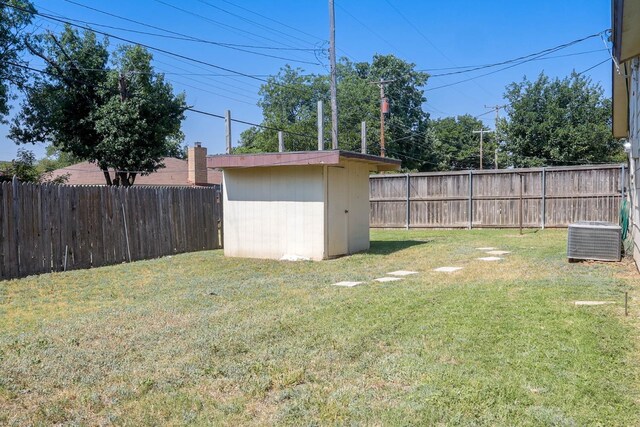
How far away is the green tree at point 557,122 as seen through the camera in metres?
24.7

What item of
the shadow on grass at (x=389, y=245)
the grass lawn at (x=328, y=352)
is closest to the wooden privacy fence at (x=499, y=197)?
the shadow on grass at (x=389, y=245)

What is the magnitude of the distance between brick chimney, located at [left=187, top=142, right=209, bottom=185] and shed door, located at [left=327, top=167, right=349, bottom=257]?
18.5 meters

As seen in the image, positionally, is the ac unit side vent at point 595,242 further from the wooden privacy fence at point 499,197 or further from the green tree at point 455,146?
the green tree at point 455,146

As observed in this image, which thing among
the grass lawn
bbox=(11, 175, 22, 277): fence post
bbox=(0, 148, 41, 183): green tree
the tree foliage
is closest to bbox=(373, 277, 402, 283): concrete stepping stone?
the grass lawn

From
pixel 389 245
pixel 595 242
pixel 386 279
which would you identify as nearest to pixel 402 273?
pixel 386 279

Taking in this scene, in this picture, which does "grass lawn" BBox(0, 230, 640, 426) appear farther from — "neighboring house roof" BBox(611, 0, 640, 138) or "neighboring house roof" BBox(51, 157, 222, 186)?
"neighboring house roof" BBox(51, 157, 222, 186)

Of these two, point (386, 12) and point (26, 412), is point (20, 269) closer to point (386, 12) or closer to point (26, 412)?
point (26, 412)

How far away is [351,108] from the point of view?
38656 mm

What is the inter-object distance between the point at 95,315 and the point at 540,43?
1434cm

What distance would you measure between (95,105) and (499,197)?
54.0ft

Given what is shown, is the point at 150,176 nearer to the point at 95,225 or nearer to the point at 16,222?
the point at 95,225

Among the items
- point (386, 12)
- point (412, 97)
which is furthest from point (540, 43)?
point (412, 97)

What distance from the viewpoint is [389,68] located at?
41.1 metres

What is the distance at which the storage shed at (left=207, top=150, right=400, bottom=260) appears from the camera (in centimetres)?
943
